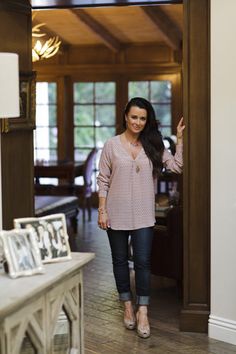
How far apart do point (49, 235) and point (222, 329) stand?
6.10 ft

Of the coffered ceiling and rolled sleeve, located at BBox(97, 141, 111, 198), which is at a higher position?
the coffered ceiling

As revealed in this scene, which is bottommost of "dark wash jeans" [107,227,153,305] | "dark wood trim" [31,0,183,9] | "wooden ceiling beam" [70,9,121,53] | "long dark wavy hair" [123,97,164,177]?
"dark wash jeans" [107,227,153,305]

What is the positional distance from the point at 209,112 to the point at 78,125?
661 centimetres

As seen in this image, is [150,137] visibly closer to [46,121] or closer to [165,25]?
[165,25]

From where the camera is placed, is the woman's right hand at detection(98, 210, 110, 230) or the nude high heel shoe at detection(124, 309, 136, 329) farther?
the nude high heel shoe at detection(124, 309, 136, 329)

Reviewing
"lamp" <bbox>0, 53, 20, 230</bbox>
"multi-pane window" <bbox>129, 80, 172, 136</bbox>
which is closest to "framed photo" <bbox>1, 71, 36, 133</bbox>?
"lamp" <bbox>0, 53, 20, 230</bbox>

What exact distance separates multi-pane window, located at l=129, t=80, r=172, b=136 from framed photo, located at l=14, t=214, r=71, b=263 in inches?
300

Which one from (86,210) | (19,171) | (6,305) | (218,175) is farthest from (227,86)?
(86,210)

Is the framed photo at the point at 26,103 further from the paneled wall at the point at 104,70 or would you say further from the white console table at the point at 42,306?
the paneled wall at the point at 104,70

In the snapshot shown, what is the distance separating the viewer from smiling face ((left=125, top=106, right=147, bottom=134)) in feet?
15.1

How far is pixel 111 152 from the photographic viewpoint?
4629mm

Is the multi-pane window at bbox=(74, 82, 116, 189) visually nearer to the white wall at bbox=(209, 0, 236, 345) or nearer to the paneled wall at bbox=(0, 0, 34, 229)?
the paneled wall at bbox=(0, 0, 34, 229)

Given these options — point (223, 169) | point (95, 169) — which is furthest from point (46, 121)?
point (223, 169)

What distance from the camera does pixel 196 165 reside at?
4.62 meters
